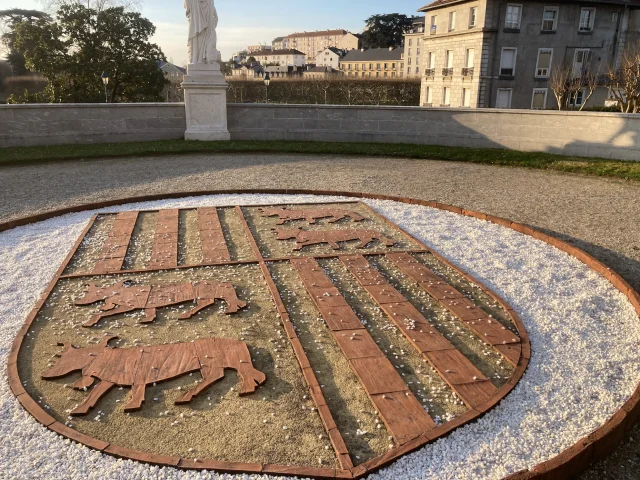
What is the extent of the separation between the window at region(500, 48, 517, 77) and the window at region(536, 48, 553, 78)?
6.64 ft

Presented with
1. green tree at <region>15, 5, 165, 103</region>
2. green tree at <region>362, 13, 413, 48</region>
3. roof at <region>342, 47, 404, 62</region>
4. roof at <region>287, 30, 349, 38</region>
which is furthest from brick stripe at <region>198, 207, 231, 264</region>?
roof at <region>287, 30, 349, 38</region>

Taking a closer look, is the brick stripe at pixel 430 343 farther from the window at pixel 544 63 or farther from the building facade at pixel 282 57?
the building facade at pixel 282 57

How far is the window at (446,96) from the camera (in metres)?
38.7

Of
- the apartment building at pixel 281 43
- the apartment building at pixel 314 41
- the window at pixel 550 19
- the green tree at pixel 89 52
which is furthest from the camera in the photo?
the apartment building at pixel 281 43

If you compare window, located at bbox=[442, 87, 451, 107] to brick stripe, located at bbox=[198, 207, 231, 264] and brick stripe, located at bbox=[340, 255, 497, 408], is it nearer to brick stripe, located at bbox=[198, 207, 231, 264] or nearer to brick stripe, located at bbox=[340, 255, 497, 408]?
brick stripe, located at bbox=[198, 207, 231, 264]

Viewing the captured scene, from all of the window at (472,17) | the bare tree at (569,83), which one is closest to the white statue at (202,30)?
the bare tree at (569,83)

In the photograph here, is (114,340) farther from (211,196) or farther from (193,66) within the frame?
(193,66)

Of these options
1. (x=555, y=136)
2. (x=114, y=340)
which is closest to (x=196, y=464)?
(x=114, y=340)

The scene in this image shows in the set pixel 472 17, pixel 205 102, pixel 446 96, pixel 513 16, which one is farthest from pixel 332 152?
pixel 446 96

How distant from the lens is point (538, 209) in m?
7.92

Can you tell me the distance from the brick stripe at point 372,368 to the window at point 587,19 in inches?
1557

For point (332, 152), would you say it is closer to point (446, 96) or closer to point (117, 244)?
point (117, 244)

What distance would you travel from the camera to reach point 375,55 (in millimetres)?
86500

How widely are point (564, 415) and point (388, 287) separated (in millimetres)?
2063
